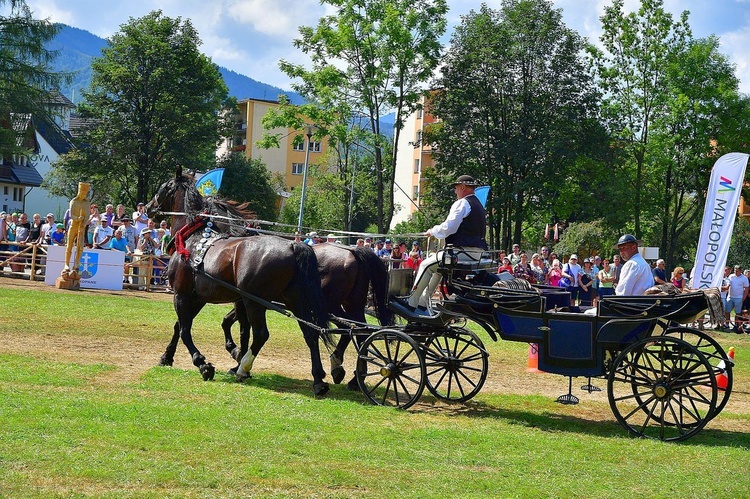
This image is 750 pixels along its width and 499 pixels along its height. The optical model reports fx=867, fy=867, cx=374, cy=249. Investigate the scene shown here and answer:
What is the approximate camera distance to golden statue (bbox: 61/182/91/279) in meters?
20.8

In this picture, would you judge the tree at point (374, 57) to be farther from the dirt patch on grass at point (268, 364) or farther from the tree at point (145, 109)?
the dirt patch on grass at point (268, 364)

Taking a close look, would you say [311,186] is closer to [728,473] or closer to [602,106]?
[602,106]

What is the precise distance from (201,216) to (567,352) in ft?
17.9

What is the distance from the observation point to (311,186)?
7194 cm

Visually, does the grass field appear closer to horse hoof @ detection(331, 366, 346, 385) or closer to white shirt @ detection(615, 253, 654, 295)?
horse hoof @ detection(331, 366, 346, 385)

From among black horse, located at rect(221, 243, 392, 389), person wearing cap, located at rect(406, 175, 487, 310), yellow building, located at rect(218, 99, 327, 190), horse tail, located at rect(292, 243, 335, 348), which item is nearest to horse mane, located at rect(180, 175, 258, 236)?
black horse, located at rect(221, 243, 392, 389)

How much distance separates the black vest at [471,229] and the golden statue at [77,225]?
13.5 meters

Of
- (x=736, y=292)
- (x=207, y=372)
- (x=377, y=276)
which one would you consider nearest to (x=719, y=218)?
(x=377, y=276)

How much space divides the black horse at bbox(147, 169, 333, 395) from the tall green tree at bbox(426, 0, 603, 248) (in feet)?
99.6

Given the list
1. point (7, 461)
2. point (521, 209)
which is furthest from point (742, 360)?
point (521, 209)

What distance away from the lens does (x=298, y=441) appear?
7508mm

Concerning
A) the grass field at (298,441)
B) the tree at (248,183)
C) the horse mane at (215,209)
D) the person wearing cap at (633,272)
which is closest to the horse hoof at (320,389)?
the grass field at (298,441)

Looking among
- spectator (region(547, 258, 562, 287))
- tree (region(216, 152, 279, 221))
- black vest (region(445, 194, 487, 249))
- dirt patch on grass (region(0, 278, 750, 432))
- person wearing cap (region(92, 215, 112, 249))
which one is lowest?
dirt patch on grass (region(0, 278, 750, 432))

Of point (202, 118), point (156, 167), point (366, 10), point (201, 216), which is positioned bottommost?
point (201, 216)
